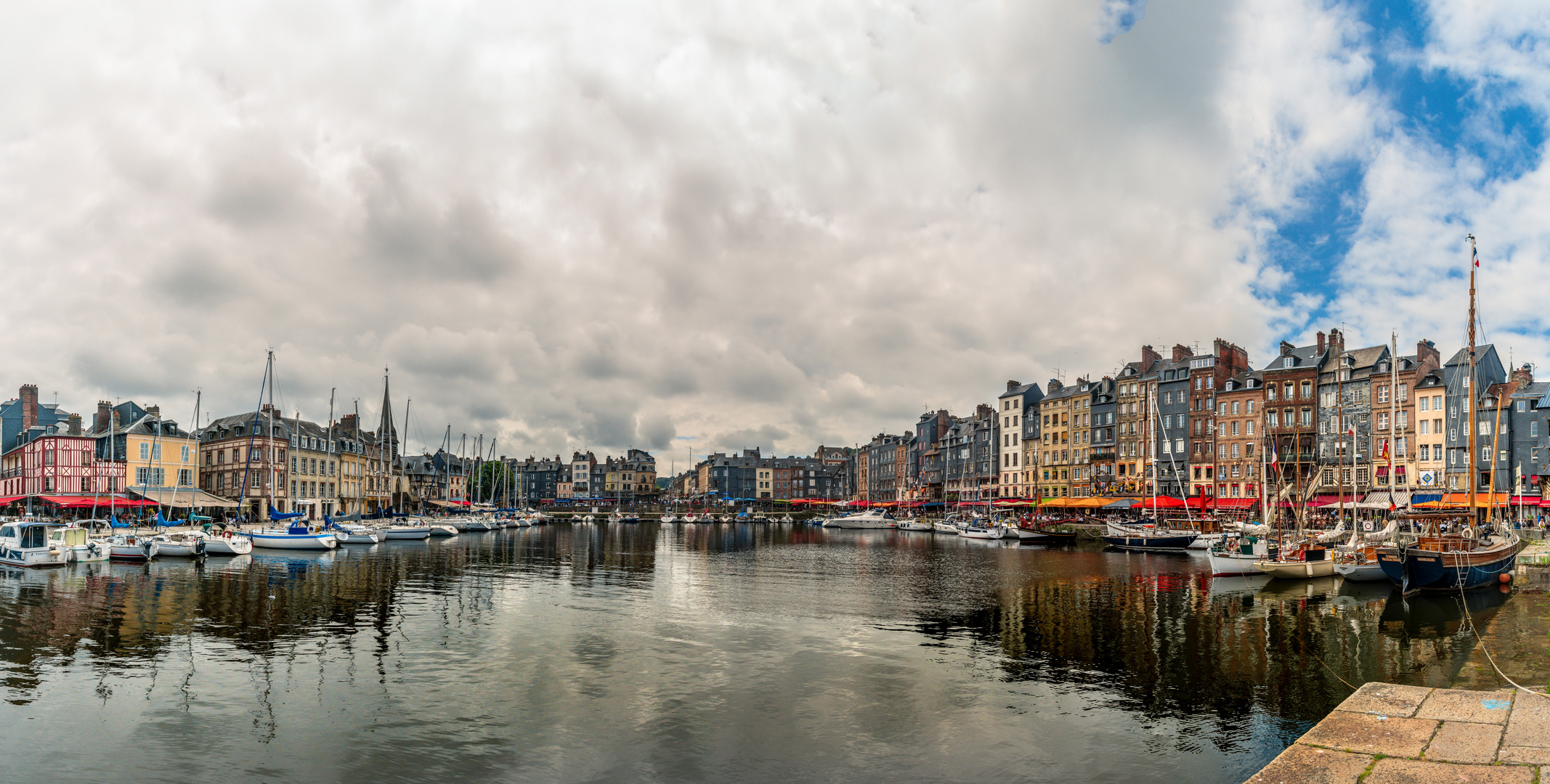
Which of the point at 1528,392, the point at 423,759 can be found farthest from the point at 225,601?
the point at 1528,392

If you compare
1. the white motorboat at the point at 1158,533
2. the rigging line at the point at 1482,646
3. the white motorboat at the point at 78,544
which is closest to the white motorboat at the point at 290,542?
the white motorboat at the point at 78,544

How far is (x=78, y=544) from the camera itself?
2117 inches

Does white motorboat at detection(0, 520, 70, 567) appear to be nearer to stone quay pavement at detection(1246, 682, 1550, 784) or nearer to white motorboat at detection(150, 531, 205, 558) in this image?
white motorboat at detection(150, 531, 205, 558)

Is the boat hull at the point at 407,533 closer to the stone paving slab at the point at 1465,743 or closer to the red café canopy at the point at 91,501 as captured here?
the red café canopy at the point at 91,501

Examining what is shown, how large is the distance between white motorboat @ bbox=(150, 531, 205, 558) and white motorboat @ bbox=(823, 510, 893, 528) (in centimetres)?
10240

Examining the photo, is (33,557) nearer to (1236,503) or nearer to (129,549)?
(129,549)

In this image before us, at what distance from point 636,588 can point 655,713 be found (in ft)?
83.5

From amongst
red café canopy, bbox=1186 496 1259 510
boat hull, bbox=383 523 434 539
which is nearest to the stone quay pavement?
red café canopy, bbox=1186 496 1259 510

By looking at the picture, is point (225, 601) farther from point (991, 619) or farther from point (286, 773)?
point (991, 619)

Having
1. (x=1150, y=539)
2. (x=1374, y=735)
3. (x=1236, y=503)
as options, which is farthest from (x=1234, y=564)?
(x=1236, y=503)

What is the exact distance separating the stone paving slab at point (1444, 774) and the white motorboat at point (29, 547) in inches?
2552

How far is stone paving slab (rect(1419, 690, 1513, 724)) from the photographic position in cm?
1354

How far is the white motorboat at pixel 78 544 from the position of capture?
52344mm

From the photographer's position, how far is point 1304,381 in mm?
94812
